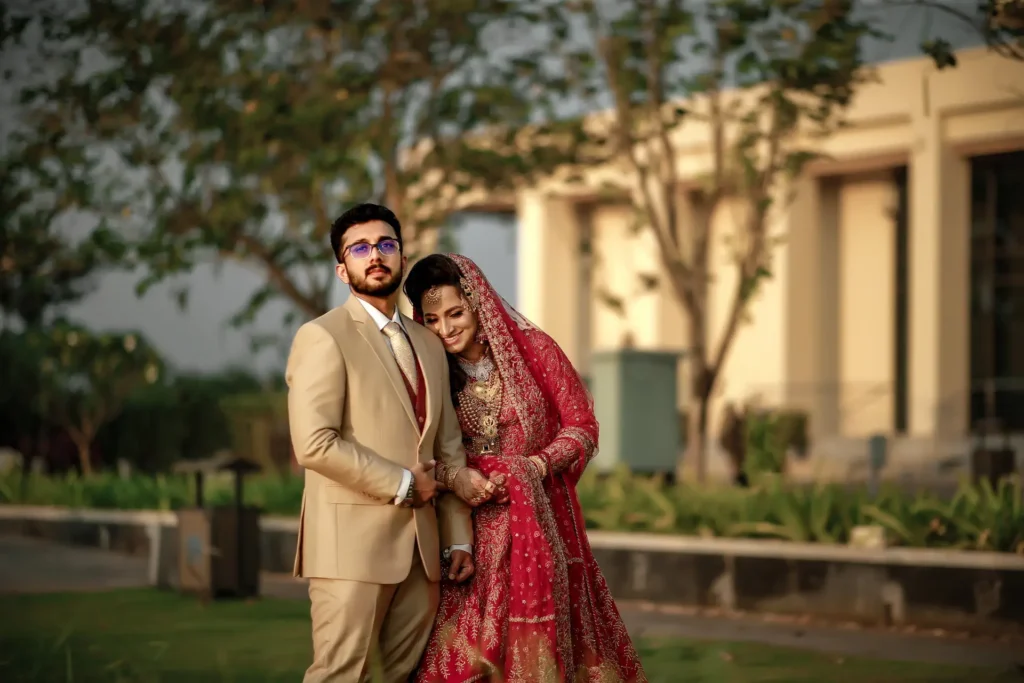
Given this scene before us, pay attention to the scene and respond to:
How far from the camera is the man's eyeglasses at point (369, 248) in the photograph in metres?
5.04

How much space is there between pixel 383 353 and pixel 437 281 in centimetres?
40

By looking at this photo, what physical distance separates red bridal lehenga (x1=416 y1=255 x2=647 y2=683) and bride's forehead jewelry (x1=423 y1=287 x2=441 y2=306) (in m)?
0.11

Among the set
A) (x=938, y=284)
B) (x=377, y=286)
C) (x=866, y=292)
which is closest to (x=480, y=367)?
(x=377, y=286)

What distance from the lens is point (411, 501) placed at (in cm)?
495

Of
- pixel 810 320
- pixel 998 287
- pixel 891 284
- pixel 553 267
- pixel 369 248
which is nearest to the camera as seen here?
pixel 369 248

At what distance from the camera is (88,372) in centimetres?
2523

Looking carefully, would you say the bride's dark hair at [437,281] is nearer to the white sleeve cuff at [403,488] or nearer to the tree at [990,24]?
the white sleeve cuff at [403,488]

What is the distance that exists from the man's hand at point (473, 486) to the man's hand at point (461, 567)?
0.20 m

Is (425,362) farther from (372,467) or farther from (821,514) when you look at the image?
(821,514)

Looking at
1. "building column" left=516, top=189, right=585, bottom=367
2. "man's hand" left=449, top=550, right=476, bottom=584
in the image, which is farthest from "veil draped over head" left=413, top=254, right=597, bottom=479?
"building column" left=516, top=189, right=585, bottom=367

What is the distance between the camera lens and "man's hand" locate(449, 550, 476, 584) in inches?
204

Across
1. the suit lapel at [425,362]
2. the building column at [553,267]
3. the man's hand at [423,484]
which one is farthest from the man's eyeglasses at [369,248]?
the building column at [553,267]

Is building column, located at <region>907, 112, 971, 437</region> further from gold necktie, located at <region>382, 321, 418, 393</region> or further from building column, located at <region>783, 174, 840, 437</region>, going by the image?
gold necktie, located at <region>382, 321, 418, 393</region>

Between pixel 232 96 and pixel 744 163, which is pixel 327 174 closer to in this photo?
pixel 232 96
